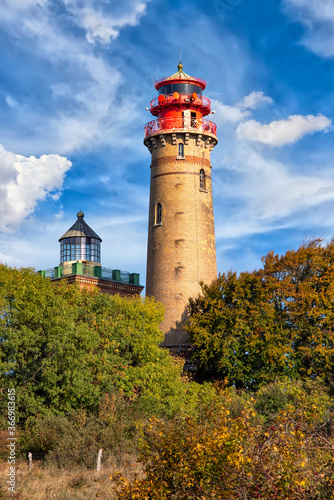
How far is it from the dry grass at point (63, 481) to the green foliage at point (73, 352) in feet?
12.2

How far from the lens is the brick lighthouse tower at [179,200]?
49.0m

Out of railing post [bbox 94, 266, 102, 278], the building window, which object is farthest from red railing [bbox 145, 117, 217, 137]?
railing post [bbox 94, 266, 102, 278]

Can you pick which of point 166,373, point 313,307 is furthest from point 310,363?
point 166,373

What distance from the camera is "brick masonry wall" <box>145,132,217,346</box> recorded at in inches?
1919

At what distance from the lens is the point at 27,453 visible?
30906 mm

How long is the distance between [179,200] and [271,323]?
12.2m

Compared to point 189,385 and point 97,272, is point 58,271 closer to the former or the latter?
point 97,272

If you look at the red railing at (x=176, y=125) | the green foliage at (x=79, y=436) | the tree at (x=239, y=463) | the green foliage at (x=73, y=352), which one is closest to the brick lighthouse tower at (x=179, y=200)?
the red railing at (x=176, y=125)

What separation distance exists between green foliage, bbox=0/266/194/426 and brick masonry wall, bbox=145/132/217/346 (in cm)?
869

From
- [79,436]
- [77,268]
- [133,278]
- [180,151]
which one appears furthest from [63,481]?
[180,151]

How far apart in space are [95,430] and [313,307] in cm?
1928

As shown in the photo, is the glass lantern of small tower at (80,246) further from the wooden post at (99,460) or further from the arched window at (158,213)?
the wooden post at (99,460)

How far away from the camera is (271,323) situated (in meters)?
44.2

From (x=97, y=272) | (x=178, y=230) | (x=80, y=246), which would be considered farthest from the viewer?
(x=80, y=246)
